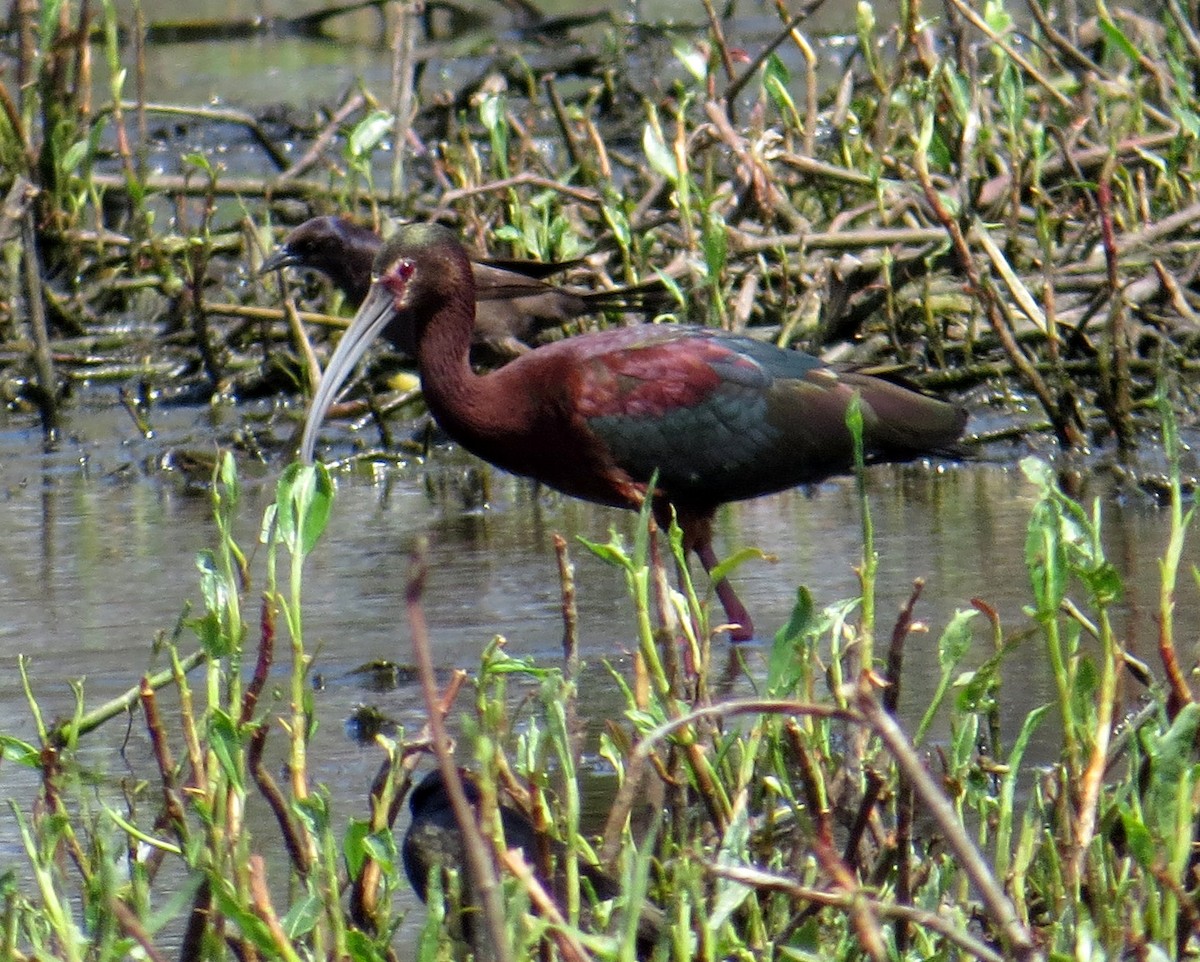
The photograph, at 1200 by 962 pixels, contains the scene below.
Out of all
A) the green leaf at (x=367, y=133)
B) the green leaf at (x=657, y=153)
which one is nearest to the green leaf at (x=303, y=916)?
the green leaf at (x=657, y=153)

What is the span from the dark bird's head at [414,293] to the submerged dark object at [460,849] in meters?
2.29

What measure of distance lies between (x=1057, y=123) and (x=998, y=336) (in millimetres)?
1778

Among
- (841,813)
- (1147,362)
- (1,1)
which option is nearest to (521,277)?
(1147,362)

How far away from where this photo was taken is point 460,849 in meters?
3.55

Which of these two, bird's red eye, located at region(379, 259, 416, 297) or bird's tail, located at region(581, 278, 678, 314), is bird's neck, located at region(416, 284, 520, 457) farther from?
bird's tail, located at region(581, 278, 678, 314)

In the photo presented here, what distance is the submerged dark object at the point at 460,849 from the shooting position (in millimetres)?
3088

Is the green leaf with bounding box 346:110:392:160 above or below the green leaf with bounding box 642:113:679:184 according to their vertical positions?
above

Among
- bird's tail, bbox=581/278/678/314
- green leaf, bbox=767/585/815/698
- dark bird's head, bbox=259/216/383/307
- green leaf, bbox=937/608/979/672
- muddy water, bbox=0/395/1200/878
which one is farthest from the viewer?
dark bird's head, bbox=259/216/383/307

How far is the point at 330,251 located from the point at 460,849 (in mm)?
4624

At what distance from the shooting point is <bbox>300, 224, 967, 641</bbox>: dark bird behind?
5887 mm

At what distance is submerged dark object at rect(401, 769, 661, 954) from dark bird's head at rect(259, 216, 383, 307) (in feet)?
13.6

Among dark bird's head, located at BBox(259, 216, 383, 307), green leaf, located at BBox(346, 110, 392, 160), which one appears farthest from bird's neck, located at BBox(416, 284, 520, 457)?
dark bird's head, located at BBox(259, 216, 383, 307)

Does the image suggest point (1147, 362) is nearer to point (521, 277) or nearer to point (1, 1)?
point (521, 277)

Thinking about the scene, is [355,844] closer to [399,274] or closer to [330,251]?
[399,274]
